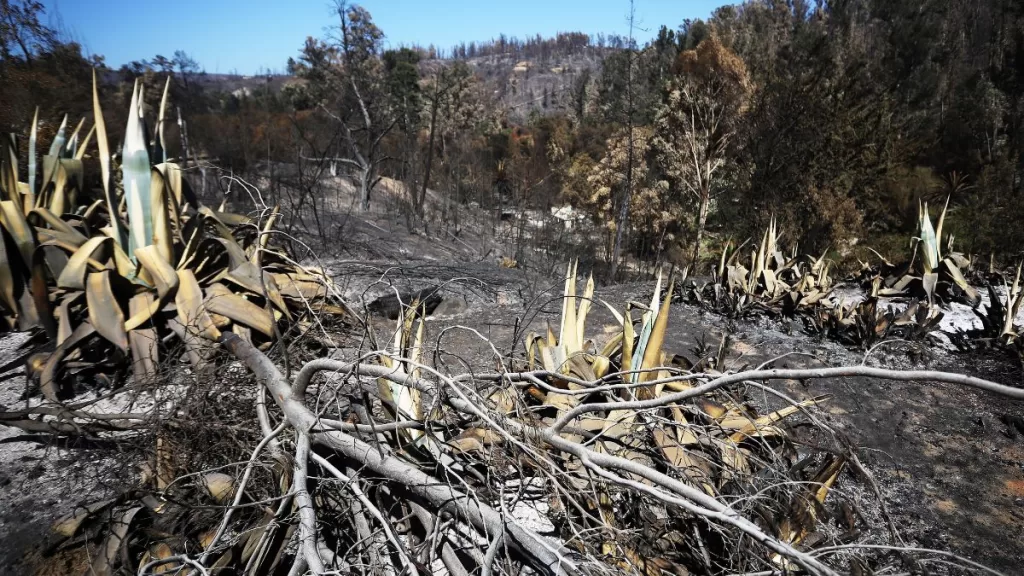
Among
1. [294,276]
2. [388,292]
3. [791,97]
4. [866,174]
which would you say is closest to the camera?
[294,276]

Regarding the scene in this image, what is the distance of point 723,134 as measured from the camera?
9.12 meters

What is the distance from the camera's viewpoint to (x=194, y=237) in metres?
3.10

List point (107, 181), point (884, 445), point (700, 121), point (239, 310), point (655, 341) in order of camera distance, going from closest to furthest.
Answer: point (655, 341), point (884, 445), point (239, 310), point (107, 181), point (700, 121)

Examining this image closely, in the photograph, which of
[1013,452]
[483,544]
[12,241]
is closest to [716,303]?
[1013,452]

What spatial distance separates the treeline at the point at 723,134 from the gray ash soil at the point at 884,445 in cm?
294

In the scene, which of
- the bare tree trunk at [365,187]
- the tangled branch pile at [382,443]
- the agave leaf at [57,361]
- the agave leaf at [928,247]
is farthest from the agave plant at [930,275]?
the bare tree trunk at [365,187]

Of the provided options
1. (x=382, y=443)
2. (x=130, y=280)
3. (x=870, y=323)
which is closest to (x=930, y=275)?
(x=870, y=323)

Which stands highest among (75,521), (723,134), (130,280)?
(723,134)

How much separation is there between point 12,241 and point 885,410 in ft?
16.1

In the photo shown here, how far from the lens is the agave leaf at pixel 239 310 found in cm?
282

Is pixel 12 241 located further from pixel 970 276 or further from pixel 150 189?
pixel 970 276

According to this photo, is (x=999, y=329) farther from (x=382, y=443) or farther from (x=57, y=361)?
(x=57, y=361)

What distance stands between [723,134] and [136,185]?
8.86 metres

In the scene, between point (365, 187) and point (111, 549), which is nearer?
point (111, 549)
